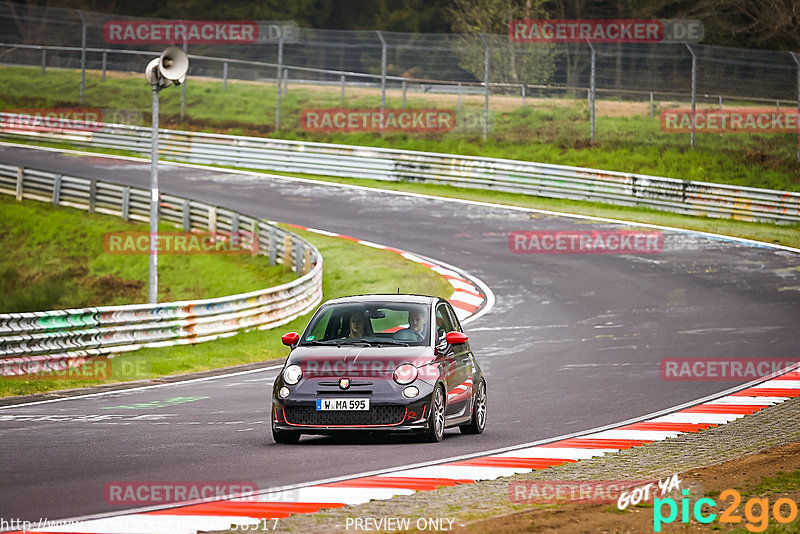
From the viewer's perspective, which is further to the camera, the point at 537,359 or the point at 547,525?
the point at 537,359

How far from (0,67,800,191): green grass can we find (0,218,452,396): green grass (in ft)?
39.0

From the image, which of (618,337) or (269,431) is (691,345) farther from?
(269,431)

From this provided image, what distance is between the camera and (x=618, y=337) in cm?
1892

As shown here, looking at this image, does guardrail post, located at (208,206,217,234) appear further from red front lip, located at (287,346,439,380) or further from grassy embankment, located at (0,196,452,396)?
red front lip, located at (287,346,439,380)

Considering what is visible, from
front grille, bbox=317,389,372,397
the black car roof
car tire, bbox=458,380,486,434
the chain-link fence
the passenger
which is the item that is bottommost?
car tire, bbox=458,380,486,434

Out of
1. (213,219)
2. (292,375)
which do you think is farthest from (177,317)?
(213,219)

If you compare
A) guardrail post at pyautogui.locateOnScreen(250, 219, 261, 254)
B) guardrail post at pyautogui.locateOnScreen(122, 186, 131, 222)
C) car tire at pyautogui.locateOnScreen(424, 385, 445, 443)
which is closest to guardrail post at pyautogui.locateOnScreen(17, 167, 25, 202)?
guardrail post at pyautogui.locateOnScreen(122, 186, 131, 222)

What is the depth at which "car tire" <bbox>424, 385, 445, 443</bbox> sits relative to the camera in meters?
10.7

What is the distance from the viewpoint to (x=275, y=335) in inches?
818

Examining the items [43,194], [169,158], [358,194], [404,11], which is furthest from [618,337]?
[404,11]

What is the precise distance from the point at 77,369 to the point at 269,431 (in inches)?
247

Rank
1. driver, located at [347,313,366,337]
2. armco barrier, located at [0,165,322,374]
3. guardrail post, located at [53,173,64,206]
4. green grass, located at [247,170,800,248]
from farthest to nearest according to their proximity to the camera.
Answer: guardrail post, located at [53,173,64,206]
green grass, located at [247,170,800,248]
armco barrier, located at [0,165,322,374]
driver, located at [347,313,366,337]

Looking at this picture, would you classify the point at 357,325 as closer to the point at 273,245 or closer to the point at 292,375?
the point at 292,375

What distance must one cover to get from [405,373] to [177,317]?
9284 millimetres
